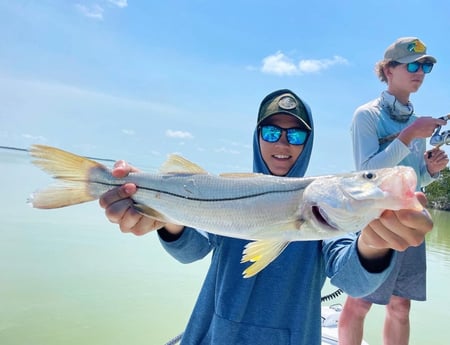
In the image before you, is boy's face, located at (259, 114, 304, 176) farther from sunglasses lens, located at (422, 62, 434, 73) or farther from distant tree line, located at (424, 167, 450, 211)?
distant tree line, located at (424, 167, 450, 211)

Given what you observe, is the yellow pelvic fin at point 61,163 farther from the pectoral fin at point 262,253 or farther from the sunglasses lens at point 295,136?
the sunglasses lens at point 295,136

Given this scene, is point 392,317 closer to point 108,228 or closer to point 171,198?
Answer: point 171,198

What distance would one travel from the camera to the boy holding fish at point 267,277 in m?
2.15

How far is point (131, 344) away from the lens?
502 cm

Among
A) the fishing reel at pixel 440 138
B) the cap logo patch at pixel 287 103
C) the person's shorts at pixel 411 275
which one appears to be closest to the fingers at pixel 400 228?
the cap logo patch at pixel 287 103

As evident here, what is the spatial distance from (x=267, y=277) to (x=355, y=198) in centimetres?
97

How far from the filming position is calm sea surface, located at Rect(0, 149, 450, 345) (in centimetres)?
520

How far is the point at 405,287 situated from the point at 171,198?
249 cm

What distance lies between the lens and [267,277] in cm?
248

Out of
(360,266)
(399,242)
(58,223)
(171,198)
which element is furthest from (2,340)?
(58,223)

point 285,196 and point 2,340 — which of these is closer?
point 285,196

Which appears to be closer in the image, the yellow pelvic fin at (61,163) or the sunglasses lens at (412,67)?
the yellow pelvic fin at (61,163)

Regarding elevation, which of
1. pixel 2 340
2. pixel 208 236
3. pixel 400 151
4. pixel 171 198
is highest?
pixel 400 151

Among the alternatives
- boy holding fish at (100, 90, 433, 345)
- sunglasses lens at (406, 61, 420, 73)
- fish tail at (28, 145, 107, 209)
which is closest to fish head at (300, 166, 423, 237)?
boy holding fish at (100, 90, 433, 345)
